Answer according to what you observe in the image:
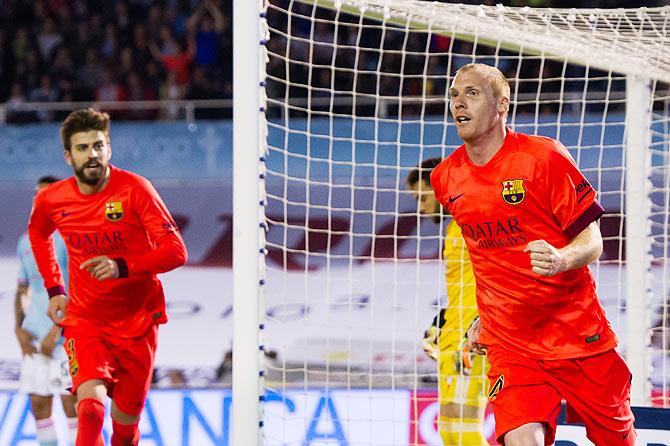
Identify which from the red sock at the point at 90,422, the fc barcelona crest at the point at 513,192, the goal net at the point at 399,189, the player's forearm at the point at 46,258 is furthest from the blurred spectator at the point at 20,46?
the fc barcelona crest at the point at 513,192

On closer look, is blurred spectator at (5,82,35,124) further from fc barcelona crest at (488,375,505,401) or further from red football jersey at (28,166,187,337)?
fc barcelona crest at (488,375,505,401)

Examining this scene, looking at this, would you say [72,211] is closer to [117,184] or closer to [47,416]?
[117,184]

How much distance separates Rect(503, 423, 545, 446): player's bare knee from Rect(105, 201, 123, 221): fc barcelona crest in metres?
2.42

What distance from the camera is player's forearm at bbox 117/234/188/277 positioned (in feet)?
17.8

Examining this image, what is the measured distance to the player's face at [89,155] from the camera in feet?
18.4

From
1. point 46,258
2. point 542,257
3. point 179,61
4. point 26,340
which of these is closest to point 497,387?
point 542,257

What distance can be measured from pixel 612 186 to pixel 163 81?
4.88 m

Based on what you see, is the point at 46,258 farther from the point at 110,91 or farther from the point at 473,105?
the point at 110,91

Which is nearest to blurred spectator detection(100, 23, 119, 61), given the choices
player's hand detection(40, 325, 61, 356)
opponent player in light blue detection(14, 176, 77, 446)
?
opponent player in light blue detection(14, 176, 77, 446)

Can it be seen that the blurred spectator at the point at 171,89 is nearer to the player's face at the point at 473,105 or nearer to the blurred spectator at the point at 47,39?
the blurred spectator at the point at 47,39

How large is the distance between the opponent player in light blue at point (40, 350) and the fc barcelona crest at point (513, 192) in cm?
386

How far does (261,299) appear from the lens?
459cm

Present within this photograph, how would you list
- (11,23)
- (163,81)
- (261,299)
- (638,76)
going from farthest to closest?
(11,23)
(163,81)
(638,76)
(261,299)

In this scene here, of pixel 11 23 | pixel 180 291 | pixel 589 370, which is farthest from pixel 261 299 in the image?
pixel 11 23
